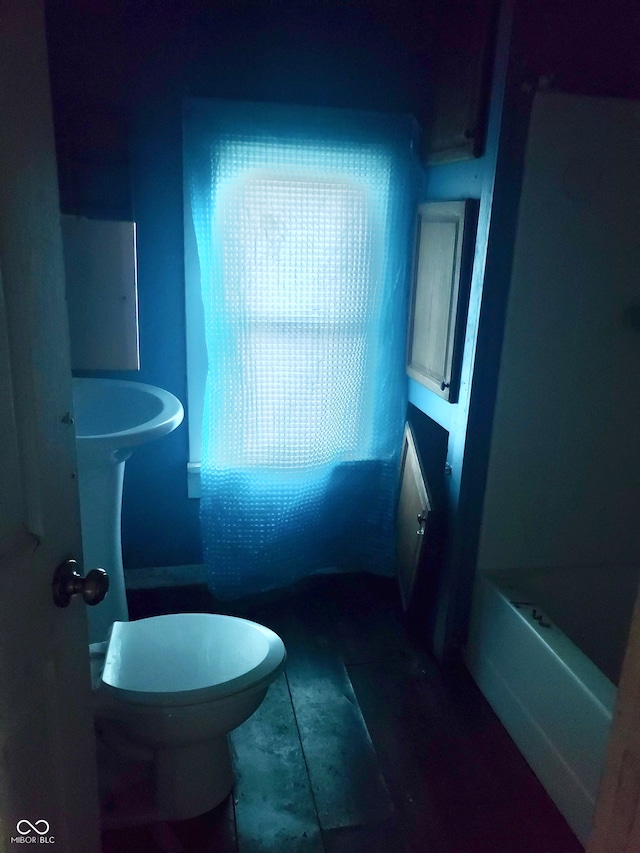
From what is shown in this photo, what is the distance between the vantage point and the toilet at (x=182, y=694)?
139cm

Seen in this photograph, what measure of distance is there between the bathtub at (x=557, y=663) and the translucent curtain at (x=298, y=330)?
2.03 feet

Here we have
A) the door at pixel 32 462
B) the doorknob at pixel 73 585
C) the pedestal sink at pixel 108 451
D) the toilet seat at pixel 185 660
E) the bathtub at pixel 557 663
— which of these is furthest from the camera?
the pedestal sink at pixel 108 451

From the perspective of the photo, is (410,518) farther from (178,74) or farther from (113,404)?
(178,74)

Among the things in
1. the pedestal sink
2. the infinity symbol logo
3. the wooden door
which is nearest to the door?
the infinity symbol logo

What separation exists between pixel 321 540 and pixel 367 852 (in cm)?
113

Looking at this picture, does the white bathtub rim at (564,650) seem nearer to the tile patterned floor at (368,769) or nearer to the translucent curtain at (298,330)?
the tile patterned floor at (368,769)

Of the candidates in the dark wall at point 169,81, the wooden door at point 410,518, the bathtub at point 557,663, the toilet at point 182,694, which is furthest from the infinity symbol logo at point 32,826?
the dark wall at point 169,81

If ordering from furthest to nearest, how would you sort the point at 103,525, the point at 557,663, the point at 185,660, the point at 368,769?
the point at 103,525 < the point at 368,769 < the point at 557,663 < the point at 185,660

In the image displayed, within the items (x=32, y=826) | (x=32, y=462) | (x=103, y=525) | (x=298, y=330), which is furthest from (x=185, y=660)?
(x=298, y=330)

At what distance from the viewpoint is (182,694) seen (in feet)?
4.53

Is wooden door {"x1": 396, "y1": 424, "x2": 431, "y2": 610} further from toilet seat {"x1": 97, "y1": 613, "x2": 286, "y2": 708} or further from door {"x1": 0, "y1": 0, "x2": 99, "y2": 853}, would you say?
door {"x1": 0, "y1": 0, "x2": 99, "y2": 853}

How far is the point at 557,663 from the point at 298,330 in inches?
49.0

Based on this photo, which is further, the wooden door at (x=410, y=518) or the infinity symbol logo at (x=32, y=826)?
the wooden door at (x=410, y=518)

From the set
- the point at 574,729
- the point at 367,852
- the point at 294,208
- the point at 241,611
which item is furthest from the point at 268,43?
the point at 367,852
